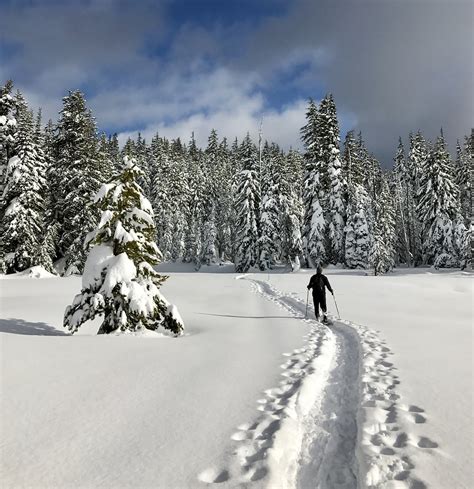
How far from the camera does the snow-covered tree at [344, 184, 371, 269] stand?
42031 mm

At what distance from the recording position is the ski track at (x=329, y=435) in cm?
372

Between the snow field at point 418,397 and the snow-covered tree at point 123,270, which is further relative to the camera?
the snow-covered tree at point 123,270

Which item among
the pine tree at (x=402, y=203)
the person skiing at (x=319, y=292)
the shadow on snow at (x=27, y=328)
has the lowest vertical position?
the shadow on snow at (x=27, y=328)

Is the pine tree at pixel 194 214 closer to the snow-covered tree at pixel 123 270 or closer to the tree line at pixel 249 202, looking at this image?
the tree line at pixel 249 202

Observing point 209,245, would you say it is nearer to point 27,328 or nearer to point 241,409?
point 27,328

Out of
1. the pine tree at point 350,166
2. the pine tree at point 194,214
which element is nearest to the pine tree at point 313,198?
the pine tree at point 350,166

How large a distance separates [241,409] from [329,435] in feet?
4.09

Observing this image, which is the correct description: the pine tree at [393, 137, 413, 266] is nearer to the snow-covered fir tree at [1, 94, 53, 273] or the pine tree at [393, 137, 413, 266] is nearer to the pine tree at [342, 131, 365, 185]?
the pine tree at [342, 131, 365, 185]

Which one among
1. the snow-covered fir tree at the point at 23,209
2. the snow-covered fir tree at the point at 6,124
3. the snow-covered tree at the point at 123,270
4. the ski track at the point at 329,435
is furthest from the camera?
the snow-covered fir tree at the point at 6,124

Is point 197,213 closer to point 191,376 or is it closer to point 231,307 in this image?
point 231,307

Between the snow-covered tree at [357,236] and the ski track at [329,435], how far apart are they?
3587cm

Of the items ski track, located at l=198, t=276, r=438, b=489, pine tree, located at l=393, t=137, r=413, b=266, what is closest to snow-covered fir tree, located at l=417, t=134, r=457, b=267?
pine tree, located at l=393, t=137, r=413, b=266

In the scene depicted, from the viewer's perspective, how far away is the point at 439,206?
1788 inches

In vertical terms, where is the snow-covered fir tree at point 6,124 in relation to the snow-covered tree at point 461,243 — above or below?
above
